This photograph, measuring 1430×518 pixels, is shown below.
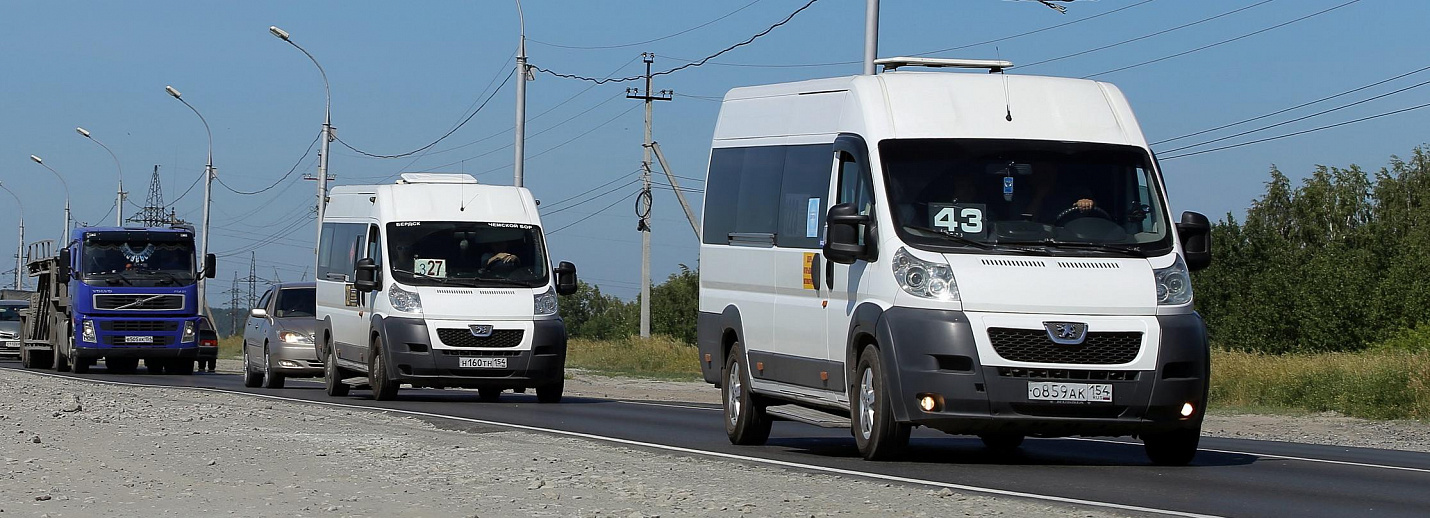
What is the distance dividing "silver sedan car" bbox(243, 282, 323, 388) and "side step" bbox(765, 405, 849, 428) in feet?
46.0

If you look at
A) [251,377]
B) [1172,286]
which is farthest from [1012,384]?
[251,377]

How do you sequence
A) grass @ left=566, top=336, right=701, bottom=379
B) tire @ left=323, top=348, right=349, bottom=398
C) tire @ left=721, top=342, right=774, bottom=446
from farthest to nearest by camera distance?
grass @ left=566, top=336, right=701, bottom=379 → tire @ left=323, top=348, right=349, bottom=398 → tire @ left=721, top=342, right=774, bottom=446

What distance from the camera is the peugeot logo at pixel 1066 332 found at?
11.7 metres

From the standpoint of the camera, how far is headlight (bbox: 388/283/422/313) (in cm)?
2191

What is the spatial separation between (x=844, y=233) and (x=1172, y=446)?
2852 mm

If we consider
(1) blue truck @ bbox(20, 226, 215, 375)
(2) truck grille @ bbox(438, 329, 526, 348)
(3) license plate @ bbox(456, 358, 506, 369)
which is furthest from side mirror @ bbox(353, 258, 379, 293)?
(1) blue truck @ bbox(20, 226, 215, 375)

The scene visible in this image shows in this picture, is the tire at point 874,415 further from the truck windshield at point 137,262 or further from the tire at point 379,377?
the truck windshield at point 137,262

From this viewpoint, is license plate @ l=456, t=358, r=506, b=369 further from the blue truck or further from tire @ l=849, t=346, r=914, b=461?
the blue truck

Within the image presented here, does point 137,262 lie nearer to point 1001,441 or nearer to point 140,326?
point 140,326

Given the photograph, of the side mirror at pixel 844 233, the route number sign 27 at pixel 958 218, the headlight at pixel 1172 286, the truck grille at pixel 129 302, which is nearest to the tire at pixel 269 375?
the truck grille at pixel 129 302

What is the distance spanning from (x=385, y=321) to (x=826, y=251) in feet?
35.5

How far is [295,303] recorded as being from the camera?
29047 millimetres

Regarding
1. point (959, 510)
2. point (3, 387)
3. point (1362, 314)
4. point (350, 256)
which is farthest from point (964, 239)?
point (1362, 314)

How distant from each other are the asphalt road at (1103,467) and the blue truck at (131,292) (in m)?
17.6
